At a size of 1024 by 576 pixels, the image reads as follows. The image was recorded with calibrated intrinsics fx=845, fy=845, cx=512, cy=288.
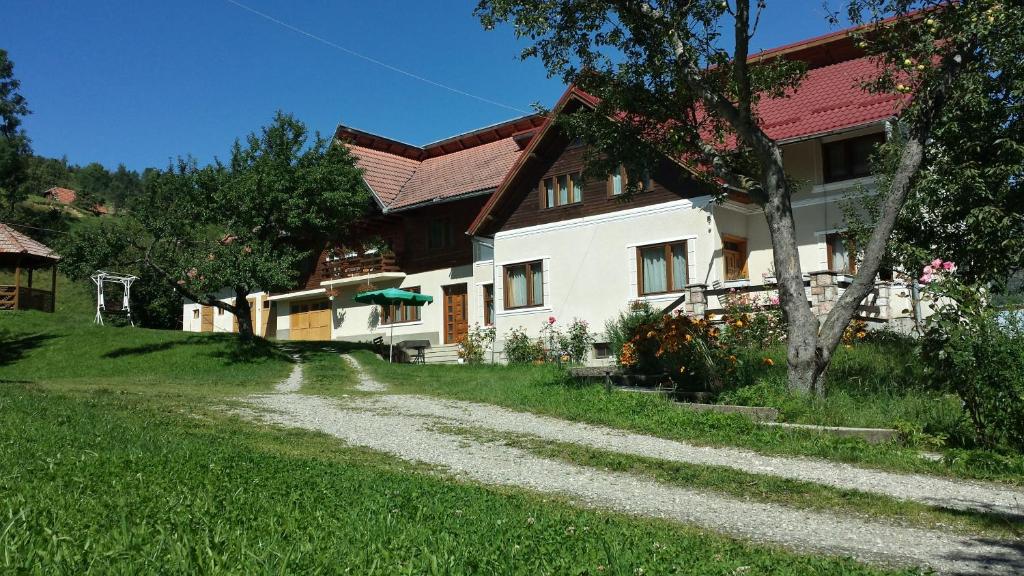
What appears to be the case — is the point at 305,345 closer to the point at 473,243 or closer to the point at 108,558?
the point at 473,243

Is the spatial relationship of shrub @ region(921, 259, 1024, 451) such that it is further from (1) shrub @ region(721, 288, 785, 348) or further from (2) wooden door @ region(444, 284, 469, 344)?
(2) wooden door @ region(444, 284, 469, 344)

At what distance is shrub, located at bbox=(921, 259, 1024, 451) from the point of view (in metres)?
9.60

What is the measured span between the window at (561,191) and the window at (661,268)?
3.21 metres

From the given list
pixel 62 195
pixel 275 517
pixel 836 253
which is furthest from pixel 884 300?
pixel 62 195

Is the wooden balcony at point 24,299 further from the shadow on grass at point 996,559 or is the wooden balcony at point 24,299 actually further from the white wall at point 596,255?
the shadow on grass at point 996,559

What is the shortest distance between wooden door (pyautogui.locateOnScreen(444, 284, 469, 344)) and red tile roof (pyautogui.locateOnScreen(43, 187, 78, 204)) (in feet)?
208

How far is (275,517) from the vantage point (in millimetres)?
5773

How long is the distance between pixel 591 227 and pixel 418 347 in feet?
28.1

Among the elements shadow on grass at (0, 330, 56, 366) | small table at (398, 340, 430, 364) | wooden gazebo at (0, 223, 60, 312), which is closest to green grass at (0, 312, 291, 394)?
shadow on grass at (0, 330, 56, 366)

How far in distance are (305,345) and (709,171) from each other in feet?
74.7

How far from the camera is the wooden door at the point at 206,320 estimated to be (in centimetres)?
4794

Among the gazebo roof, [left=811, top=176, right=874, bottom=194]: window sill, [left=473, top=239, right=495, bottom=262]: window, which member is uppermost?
the gazebo roof

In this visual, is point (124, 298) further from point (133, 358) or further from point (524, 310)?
point (524, 310)

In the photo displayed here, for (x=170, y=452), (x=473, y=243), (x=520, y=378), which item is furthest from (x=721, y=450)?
(x=473, y=243)
